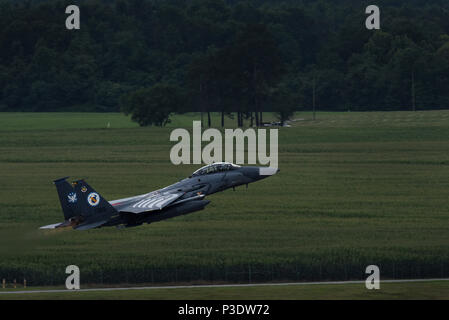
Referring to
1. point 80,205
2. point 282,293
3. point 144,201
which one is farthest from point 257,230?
point 80,205

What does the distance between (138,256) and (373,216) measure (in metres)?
36.3

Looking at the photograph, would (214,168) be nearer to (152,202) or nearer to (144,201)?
(152,202)

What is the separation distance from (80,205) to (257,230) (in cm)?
3680

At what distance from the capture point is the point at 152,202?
85.6m

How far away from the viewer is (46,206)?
132250mm

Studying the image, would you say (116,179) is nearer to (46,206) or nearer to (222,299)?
(46,206)

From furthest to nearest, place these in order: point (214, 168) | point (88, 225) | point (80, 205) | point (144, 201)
A: 1. point (214, 168)
2. point (144, 201)
3. point (88, 225)
4. point (80, 205)

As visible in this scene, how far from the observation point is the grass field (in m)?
99.4

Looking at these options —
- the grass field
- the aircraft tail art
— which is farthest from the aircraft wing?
the grass field

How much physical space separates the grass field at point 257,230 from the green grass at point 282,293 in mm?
5130

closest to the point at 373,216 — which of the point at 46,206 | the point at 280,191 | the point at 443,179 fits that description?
the point at 280,191

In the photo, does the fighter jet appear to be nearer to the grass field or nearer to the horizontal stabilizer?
the horizontal stabilizer

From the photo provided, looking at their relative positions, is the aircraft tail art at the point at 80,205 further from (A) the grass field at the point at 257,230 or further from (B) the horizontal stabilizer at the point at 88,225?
(A) the grass field at the point at 257,230

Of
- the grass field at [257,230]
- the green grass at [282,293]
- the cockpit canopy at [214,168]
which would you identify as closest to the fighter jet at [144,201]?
the cockpit canopy at [214,168]
